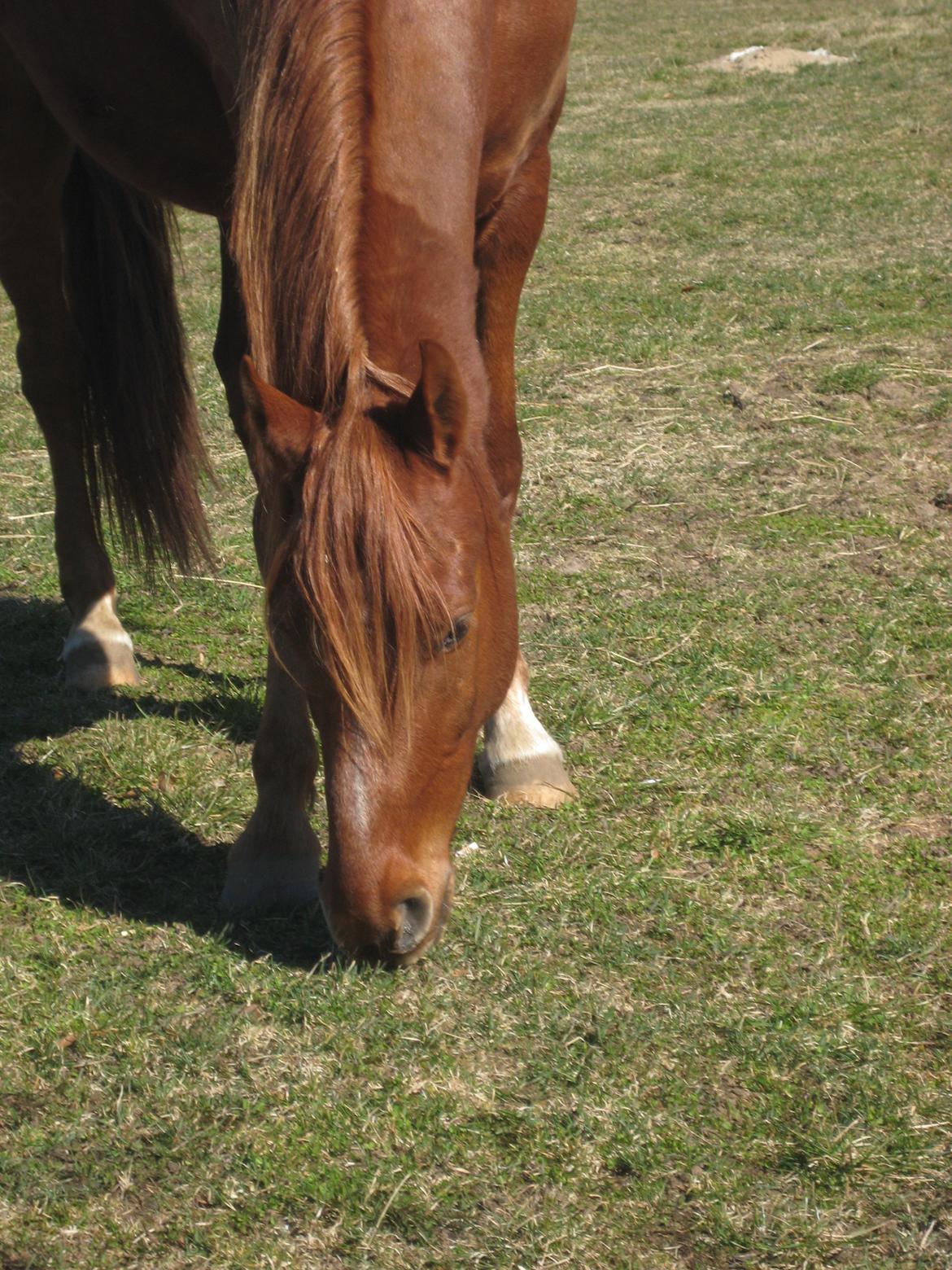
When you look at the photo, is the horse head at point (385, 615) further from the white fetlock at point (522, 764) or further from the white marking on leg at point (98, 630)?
Answer: the white marking on leg at point (98, 630)

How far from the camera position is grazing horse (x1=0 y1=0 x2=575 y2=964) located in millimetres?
1775

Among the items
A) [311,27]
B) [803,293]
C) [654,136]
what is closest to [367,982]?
[311,27]

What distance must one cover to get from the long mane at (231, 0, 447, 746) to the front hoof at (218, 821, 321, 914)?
76 centimetres

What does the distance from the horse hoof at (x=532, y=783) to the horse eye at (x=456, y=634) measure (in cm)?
95

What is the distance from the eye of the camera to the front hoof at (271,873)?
251 centimetres

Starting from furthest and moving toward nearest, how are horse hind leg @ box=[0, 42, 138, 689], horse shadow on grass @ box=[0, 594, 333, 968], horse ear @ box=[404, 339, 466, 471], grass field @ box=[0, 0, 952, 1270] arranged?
horse hind leg @ box=[0, 42, 138, 689] → horse shadow on grass @ box=[0, 594, 333, 968] → grass field @ box=[0, 0, 952, 1270] → horse ear @ box=[404, 339, 466, 471]

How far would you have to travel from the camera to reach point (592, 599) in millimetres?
3686

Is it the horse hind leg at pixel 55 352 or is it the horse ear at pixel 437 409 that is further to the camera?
the horse hind leg at pixel 55 352

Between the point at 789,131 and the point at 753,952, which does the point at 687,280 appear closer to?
the point at 789,131

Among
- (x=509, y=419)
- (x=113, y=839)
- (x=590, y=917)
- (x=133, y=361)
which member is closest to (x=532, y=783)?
(x=590, y=917)

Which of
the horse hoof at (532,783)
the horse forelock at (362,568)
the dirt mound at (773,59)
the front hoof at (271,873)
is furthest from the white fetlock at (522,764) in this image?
the dirt mound at (773,59)

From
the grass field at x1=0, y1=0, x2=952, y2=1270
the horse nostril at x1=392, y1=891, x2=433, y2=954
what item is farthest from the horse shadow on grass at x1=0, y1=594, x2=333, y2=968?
the horse nostril at x1=392, y1=891, x2=433, y2=954

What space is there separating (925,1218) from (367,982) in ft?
3.09

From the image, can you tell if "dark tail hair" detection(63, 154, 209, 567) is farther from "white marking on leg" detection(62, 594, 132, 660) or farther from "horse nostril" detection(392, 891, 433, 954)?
"horse nostril" detection(392, 891, 433, 954)
